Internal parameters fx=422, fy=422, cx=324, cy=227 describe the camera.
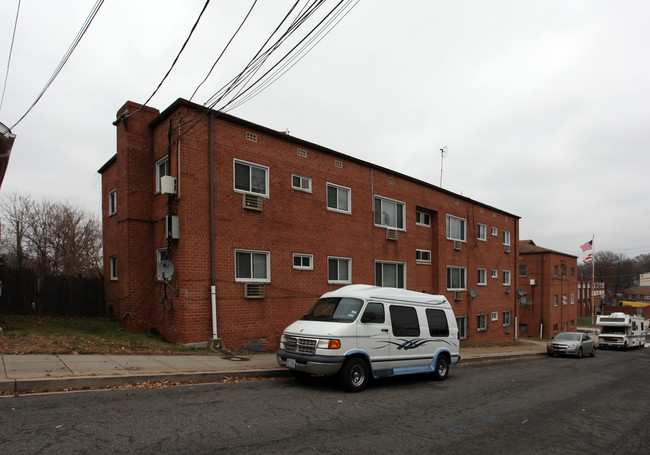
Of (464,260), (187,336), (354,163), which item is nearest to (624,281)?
(464,260)

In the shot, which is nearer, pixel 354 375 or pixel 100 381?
pixel 100 381

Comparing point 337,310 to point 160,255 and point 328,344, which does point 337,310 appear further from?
point 160,255

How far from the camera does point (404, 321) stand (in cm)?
976

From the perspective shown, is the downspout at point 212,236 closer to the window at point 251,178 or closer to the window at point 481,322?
the window at point 251,178

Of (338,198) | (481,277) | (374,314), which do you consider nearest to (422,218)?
(338,198)

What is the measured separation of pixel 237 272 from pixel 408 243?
392 inches

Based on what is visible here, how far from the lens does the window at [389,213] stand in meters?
18.8

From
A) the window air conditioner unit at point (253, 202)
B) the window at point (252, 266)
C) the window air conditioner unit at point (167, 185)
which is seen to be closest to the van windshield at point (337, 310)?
the window at point (252, 266)

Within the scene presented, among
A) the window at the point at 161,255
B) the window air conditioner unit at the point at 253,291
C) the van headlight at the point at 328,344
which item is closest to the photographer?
the van headlight at the point at 328,344

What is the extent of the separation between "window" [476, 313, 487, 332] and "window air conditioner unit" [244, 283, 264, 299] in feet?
54.5

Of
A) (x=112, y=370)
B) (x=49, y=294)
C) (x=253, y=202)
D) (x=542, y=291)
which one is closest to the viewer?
(x=112, y=370)

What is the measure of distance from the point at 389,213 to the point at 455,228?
6.60 m

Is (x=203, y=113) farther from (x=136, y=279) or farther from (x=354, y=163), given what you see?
→ (x=354, y=163)

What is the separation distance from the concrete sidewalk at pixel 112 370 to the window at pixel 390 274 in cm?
864
